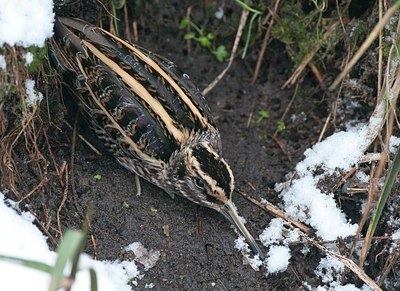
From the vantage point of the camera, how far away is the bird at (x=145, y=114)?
4023mm

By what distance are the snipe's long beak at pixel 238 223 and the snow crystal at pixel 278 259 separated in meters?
0.06

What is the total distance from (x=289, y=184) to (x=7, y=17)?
2025 mm

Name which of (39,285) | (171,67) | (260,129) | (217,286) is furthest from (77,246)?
(260,129)

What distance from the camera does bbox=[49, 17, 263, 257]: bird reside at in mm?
4023

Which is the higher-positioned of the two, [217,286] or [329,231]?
[329,231]

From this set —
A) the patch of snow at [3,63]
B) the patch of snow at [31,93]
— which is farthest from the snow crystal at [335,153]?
the patch of snow at [3,63]

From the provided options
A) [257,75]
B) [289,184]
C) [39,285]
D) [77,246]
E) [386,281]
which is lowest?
[77,246]

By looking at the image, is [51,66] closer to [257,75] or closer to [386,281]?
[257,75]

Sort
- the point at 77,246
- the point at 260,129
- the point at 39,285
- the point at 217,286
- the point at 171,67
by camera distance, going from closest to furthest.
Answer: the point at 77,246
the point at 39,285
the point at 217,286
the point at 171,67
the point at 260,129

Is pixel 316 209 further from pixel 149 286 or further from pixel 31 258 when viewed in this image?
pixel 31 258

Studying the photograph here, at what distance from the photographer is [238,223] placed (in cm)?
412

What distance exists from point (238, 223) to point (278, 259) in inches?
12.7

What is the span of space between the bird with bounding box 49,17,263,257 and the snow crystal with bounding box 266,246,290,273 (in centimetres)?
8

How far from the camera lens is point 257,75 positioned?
4.97 metres
